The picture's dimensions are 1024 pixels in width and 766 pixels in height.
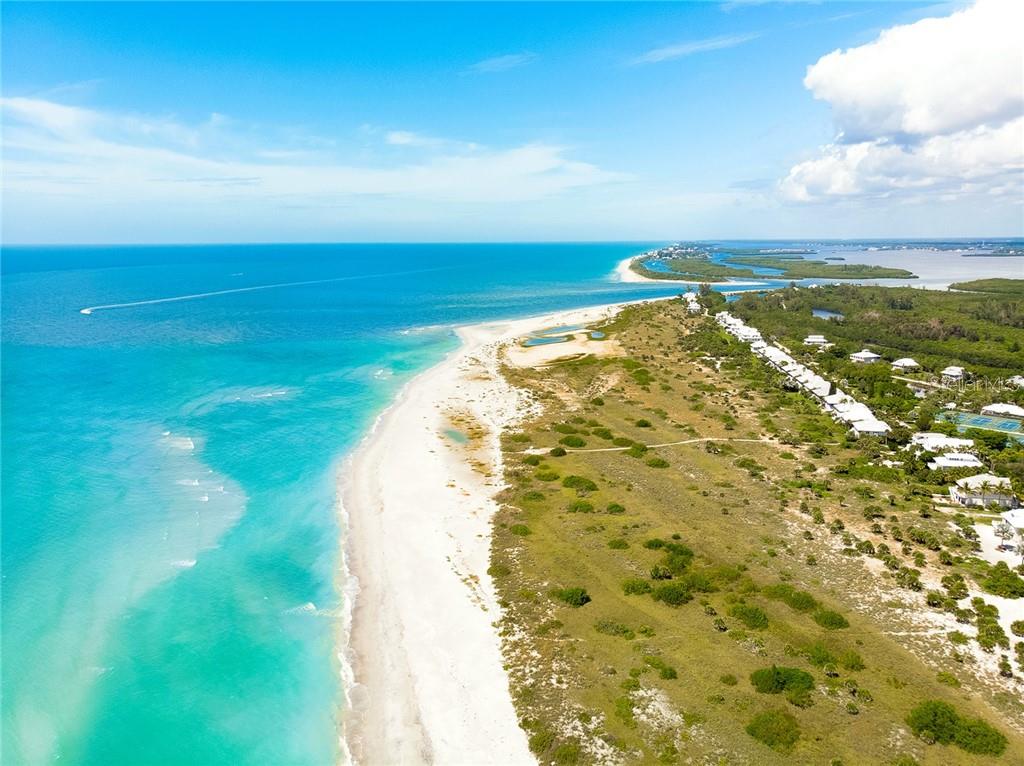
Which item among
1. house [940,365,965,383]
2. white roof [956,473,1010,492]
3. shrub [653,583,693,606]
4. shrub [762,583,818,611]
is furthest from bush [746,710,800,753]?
house [940,365,965,383]

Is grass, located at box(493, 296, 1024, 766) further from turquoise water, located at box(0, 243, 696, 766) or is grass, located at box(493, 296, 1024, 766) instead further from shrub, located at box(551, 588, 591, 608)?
turquoise water, located at box(0, 243, 696, 766)

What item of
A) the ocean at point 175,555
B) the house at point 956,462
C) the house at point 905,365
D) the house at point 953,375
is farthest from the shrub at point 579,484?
the house at point 905,365

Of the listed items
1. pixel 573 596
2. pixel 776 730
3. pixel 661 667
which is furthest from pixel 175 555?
pixel 776 730

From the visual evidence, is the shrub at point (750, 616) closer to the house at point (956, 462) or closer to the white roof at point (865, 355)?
the house at point (956, 462)

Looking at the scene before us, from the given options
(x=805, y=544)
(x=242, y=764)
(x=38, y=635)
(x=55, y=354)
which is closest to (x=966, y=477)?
(x=805, y=544)

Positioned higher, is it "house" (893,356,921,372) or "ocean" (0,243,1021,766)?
"house" (893,356,921,372)

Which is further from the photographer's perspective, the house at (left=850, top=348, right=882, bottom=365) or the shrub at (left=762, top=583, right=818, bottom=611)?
the house at (left=850, top=348, right=882, bottom=365)
